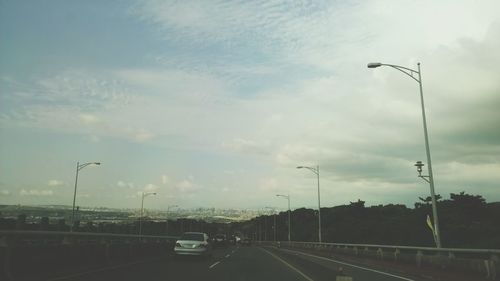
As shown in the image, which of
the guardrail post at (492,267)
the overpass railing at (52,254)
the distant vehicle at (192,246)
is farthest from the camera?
the distant vehicle at (192,246)

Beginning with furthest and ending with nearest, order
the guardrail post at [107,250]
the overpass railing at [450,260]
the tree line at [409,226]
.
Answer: the tree line at [409,226]
the guardrail post at [107,250]
the overpass railing at [450,260]

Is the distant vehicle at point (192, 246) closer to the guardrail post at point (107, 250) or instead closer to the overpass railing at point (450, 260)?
the guardrail post at point (107, 250)

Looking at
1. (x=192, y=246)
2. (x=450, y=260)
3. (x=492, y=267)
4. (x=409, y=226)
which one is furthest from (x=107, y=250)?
(x=409, y=226)

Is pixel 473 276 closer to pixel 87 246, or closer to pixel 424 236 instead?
pixel 87 246

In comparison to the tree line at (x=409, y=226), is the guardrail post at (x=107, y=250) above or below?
below

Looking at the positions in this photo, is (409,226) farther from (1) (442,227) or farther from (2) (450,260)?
(2) (450,260)

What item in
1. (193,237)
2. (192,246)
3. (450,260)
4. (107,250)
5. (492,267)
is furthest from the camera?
(193,237)

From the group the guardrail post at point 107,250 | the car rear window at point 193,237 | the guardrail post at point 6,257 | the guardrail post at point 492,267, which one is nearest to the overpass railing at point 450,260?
the guardrail post at point 492,267

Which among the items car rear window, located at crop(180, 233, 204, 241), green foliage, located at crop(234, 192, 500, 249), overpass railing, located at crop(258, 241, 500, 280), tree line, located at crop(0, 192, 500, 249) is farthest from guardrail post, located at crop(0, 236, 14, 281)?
green foliage, located at crop(234, 192, 500, 249)

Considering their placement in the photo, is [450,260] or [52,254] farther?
[450,260]

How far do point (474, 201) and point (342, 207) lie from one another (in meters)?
62.0

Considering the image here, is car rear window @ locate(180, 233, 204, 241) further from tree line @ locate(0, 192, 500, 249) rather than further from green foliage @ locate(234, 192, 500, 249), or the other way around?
green foliage @ locate(234, 192, 500, 249)

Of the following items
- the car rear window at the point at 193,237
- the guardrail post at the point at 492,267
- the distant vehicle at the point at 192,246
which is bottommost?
the guardrail post at the point at 492,267

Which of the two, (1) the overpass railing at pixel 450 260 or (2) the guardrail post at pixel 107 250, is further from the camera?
(2) the guardrail post at pixel 107 250
